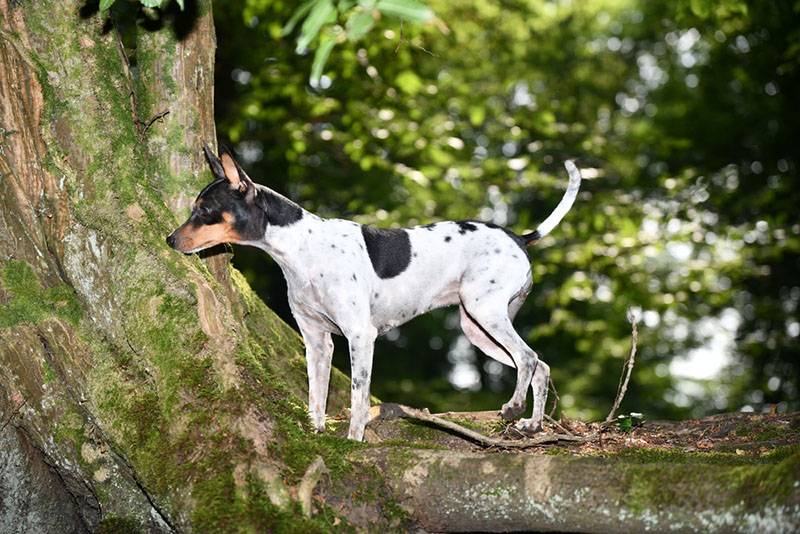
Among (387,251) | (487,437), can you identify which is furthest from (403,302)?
(487,437)

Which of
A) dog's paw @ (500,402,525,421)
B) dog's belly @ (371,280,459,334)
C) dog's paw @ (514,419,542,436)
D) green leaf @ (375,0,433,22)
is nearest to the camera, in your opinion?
green leaf @ (375,0,433,22)

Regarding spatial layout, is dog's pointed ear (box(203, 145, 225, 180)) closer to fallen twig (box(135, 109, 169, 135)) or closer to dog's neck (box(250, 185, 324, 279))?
dog's neck (box(250, 185, 324, 279))

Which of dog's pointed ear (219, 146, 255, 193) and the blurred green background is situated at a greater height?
dog's pointed ear (219, 146, 255, 193)

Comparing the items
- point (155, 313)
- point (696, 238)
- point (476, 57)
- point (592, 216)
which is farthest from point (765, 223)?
point (155, 313)

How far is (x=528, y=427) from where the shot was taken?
6.52 metres

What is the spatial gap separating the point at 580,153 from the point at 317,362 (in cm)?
932

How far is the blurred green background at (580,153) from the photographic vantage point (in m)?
12.2

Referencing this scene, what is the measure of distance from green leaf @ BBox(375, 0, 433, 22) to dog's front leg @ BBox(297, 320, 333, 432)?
4257mm

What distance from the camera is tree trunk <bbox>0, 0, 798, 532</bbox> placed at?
14.8ft

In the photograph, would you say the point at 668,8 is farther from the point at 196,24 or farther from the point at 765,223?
the point at 196,24

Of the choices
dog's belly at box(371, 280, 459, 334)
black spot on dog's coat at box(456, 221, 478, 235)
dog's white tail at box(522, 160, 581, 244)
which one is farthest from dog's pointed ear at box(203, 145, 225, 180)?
dog's white tail at box(522, 160, 581, 244)

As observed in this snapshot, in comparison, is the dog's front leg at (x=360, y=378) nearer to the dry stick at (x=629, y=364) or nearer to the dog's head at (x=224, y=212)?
the dog's head at (x=224, y=212)

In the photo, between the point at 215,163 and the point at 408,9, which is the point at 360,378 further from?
the point at 408,9

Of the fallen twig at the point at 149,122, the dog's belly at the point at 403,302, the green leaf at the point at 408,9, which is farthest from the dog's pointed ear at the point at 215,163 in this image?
the green leaf at the point at 408,9
